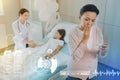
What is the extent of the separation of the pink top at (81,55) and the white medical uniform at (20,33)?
0.29 metres

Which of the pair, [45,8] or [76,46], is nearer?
[76,46]

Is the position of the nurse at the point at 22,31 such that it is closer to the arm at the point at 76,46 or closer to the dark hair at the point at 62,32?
the dark hair at the point at 62,32

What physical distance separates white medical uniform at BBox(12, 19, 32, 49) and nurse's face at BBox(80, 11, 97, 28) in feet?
1.12

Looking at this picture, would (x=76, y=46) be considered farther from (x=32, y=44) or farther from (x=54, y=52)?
(x=32, y=44)

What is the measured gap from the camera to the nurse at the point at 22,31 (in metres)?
0.90

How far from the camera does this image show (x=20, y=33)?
3.03ft

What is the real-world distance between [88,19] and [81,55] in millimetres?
169

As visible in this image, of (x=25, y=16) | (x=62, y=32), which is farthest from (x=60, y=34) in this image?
(x=25, y=16)

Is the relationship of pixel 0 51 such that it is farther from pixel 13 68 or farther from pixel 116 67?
pixel 116 67

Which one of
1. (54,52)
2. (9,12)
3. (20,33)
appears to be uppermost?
(9,12)

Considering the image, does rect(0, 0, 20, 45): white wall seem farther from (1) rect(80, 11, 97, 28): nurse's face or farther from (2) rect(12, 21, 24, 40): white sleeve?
(1) rect(80, 11, 97, 28): nurse's face

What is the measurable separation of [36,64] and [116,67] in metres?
0.45

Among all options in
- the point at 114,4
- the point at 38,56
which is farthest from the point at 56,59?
the point at 114,4

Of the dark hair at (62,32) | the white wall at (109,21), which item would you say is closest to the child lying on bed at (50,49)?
the dark hair at (62,32)
